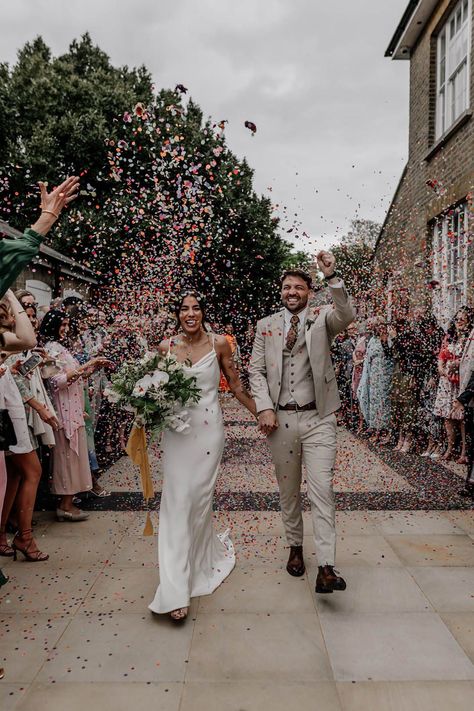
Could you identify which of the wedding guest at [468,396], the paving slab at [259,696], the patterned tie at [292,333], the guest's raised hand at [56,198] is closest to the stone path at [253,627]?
the paving slab at [259,696]

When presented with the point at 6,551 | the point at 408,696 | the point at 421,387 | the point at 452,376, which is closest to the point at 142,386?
the point at 6,551

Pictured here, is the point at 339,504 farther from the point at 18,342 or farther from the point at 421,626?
the point at 18,342

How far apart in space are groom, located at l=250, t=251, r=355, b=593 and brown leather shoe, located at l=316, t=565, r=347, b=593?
0.30m

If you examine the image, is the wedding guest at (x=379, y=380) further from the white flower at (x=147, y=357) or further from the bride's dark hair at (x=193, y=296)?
the white flower at (x=147, y=357)

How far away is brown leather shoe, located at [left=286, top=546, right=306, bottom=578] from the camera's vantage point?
427cm

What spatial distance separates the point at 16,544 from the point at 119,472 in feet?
10.8

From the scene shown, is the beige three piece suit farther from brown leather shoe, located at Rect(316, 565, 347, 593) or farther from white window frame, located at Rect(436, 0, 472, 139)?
white window frame, located at Rect(436, 0, 472, 139)

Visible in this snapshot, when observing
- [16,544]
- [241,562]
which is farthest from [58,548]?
[241,562]

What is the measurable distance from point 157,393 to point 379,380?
6966 mm

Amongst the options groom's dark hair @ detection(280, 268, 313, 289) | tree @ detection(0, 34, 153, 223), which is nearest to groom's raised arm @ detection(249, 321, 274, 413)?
groom's dark hair @ detection(280, 268, 313, 289)

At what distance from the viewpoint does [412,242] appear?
12.6 meters

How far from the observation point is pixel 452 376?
791 centimetres

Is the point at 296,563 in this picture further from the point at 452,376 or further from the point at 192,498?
the point at 452,376

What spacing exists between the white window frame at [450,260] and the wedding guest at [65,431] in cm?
662
